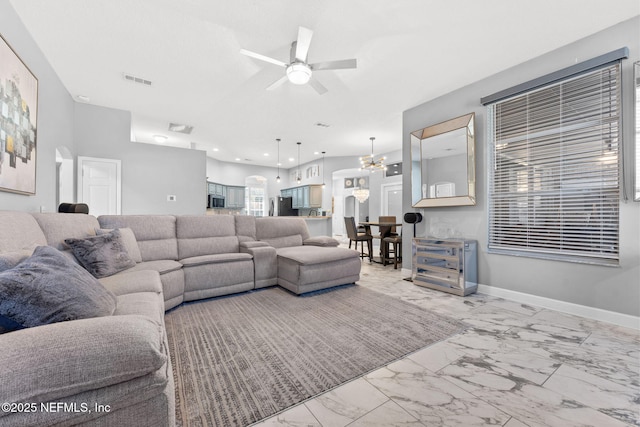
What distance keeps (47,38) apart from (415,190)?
192 inches

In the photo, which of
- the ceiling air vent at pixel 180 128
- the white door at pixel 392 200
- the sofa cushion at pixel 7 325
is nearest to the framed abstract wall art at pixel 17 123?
the sofa cushion at pixel 7 325

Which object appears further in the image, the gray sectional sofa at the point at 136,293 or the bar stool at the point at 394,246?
the bar stool at the point at 394,246

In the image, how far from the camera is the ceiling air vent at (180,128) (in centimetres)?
556

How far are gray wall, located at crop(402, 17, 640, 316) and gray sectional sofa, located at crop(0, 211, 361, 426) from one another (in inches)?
65.7

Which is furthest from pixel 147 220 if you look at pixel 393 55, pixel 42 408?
pixel 393 55

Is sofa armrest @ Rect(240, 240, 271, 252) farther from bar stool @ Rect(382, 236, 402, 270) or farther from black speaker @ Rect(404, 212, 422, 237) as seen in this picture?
bar stool @ Rect(382, 236, 402, 270)

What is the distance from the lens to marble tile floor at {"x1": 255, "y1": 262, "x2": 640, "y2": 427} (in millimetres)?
1303

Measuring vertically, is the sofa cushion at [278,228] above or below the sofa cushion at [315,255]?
above

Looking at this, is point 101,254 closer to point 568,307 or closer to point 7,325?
point 7,325

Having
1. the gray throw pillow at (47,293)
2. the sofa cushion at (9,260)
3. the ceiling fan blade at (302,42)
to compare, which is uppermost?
the ceiling fan blade at (302,42)

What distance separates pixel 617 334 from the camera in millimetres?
2217

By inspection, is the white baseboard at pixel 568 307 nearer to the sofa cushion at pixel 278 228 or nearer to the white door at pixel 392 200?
the sofa cushion at pixel 278 228

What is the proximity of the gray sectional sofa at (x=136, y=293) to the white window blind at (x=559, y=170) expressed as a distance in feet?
6.77

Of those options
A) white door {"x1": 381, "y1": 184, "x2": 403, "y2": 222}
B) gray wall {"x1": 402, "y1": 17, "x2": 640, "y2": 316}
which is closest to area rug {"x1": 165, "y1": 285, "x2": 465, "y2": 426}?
gray wall {"x1": 402, "y1": 17, "x2": 640, "y2": 316}
